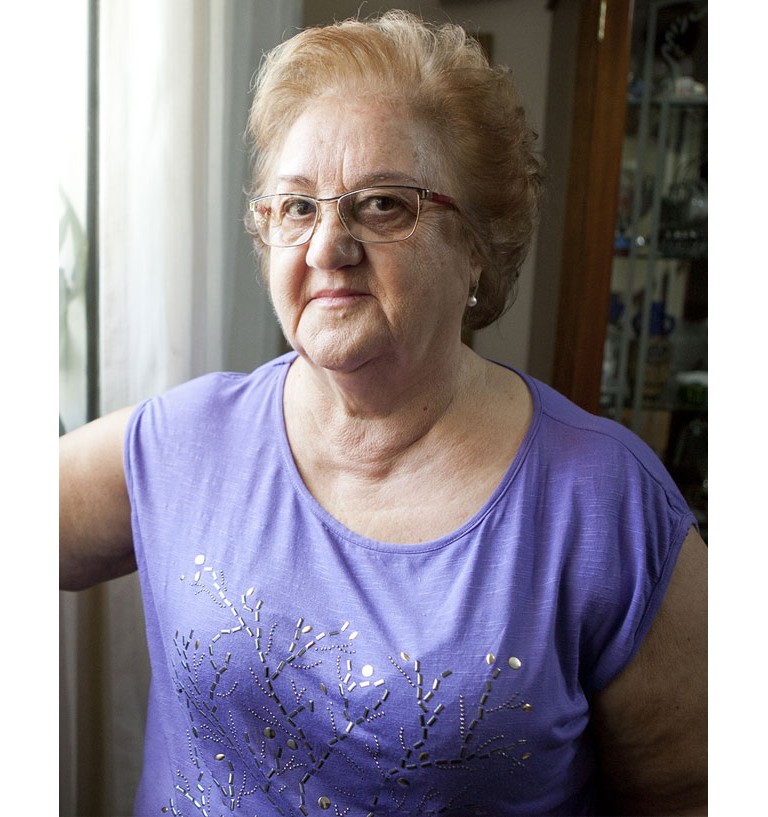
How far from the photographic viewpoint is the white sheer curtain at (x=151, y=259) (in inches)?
43.9

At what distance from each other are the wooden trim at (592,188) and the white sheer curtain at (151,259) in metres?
0.46

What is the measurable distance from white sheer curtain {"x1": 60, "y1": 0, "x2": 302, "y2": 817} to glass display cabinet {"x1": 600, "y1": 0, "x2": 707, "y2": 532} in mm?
553

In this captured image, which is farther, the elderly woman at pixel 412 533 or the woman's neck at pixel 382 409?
the woman's neck at pixel 382 409

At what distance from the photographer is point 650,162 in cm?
114

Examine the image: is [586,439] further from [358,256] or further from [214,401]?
[214,401]

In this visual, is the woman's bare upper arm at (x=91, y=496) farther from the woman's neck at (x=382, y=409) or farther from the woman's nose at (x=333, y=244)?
the woman's nose at (x=333, y=244)

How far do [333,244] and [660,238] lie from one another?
512 millimetres

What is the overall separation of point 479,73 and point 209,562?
723 millimetres

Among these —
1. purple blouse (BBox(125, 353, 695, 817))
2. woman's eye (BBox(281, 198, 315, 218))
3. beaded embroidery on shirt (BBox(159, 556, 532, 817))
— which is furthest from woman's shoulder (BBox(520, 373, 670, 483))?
woman's eye (BBox(281, 198, 315, 218))

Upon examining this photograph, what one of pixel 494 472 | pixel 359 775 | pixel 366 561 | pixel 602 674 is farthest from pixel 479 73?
pixel 359 775

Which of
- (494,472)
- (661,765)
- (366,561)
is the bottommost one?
(661,765)

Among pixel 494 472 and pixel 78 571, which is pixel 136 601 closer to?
pixel 78 571

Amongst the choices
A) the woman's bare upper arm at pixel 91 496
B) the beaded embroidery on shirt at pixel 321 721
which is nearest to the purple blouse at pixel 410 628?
the beaded embroidery on shirt at pixel 321 721

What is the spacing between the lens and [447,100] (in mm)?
907
